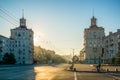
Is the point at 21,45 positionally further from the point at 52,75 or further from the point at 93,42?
the point at 52,75

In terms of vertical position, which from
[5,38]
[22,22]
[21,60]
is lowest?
[21,60]

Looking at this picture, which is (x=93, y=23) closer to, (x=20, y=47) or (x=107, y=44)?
(x=107, y=44)

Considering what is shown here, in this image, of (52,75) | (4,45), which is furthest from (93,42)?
(52,75)

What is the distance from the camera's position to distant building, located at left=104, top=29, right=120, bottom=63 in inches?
5600

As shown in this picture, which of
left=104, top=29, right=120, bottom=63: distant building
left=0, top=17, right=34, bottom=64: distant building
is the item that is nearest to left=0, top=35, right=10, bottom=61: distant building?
left=0, top=17, right=34, bottom=64: distant building

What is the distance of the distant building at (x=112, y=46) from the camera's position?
14225cm

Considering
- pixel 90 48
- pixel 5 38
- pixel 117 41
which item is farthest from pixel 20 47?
pixel 117 41

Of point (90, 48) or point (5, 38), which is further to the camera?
point (90, 48)

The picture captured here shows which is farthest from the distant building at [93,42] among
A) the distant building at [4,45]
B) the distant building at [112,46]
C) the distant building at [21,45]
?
the distant building at [4,45]

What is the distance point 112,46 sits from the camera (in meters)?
150

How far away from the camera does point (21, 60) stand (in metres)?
163

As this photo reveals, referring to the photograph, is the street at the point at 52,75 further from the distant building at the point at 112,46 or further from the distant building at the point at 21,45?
the distant building at the point at 21,45

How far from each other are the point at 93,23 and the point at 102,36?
45.9 ft

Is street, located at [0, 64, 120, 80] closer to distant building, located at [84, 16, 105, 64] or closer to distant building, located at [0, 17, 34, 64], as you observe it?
distant building, located at [0, 17, 34, 64]
